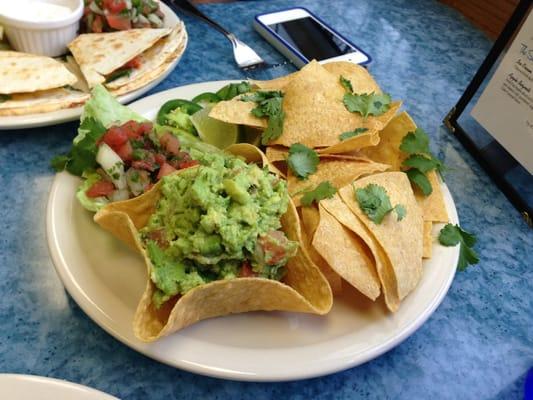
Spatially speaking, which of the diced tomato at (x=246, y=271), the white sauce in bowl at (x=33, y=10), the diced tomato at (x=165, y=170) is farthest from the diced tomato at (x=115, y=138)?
the white sauce in bowl at (x=33, y=10)

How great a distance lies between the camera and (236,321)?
1.09m

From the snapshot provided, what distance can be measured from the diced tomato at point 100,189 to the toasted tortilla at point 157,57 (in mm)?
476

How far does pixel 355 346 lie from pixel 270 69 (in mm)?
Answer: 1296

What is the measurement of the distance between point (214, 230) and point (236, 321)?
0.73ft

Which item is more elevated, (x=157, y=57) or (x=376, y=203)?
(x=376, y=203)

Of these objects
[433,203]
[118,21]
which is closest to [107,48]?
[118,21]

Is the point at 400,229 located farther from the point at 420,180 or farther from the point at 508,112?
the point at 508,112

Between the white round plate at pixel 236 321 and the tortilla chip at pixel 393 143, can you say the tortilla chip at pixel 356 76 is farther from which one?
the white round plate at pixel 236 321

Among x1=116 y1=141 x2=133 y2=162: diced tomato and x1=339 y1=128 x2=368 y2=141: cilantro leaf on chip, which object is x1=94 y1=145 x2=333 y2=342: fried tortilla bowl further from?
x1=339 y1=128 x2=368 y2=141: cilantro leaf on chip

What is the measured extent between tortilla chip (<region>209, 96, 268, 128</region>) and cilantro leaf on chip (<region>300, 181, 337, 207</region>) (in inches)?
11.1

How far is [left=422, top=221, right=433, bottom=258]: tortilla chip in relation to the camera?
48.1 inches

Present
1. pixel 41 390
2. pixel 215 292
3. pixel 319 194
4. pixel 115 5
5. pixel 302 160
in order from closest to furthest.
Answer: pixel 41 390 → pixel 215 292 → pixel 319 194 → pixel 302 160 → pixel 115 5

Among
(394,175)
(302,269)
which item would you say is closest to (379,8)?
(394,175)

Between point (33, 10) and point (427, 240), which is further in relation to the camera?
point (33, 10)
